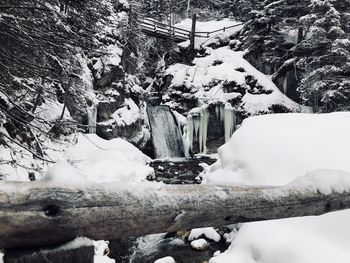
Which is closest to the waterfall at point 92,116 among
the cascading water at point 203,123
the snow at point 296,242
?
the cascading water at point 203,123

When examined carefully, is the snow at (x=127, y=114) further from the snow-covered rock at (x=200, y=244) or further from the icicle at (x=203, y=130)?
the snow-covered rock at (x=200, y=244)

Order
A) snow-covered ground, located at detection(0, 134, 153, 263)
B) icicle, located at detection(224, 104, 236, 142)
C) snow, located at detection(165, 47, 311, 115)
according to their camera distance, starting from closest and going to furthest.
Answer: snow-covered ground, located at detection(0, 134, 153, 263) < icicle, located at detection(224, 104, 236, 142) < snow, located at detection(165, 47, 311, 115)

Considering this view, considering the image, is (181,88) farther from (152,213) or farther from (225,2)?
(152,213)

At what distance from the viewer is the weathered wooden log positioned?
1.45 metres

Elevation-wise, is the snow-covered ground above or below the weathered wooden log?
below

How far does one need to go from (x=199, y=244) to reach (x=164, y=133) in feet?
47.4

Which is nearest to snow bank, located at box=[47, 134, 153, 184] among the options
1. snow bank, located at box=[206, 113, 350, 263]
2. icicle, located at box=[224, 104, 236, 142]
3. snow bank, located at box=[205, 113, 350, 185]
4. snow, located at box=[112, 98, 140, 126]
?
snow, located at box=[112, 98, 140, 126]

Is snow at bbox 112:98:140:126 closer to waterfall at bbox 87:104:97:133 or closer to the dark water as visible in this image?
waterfall at bbox 87:104:97:133

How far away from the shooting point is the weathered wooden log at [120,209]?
1447mm

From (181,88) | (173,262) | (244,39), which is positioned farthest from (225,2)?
(173,262)

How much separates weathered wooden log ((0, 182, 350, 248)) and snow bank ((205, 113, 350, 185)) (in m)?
3.75

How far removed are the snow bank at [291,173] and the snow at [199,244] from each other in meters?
0.66

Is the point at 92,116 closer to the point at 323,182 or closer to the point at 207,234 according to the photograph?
the point at 207,234

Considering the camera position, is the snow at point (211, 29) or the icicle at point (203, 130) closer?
the icicle at point (203, 130)
